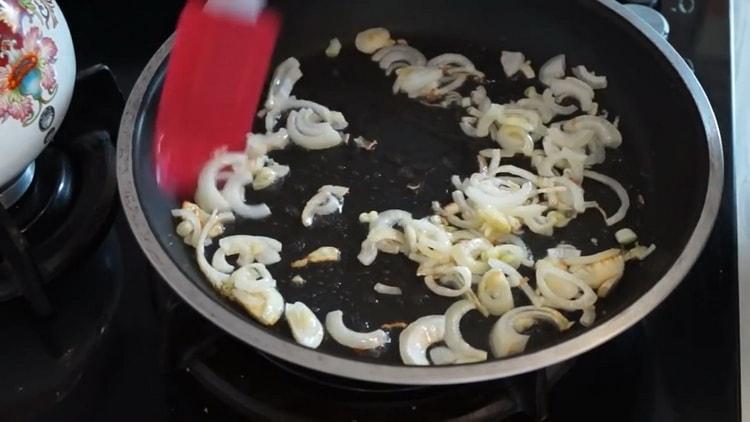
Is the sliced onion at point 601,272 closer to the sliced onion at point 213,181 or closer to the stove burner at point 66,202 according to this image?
the sliced onion at point 213,181

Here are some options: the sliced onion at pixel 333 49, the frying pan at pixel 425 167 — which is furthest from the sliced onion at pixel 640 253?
the sliced onion at pixel 333 49

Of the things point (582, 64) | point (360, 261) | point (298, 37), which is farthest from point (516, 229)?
point (298, 37)

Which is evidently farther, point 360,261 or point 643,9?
point 643,9

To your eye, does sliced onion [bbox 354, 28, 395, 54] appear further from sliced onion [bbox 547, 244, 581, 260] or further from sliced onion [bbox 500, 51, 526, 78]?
sliced onion [bbox 547, 244, 581, 260]

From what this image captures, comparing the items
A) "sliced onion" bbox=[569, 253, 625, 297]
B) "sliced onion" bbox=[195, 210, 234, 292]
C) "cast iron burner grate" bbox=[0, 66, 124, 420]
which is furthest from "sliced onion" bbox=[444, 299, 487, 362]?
"cast iron burner grate" bbox=[0, 66, 124, 420]

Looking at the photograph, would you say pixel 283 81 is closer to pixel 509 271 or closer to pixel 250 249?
pixel 250 249

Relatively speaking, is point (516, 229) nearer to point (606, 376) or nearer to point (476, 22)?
point (606, 376)
